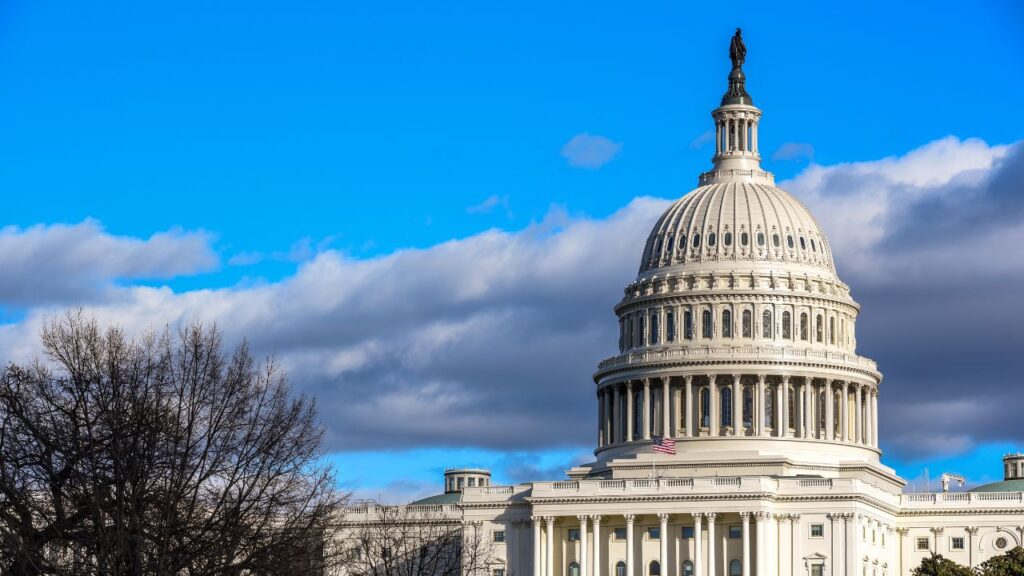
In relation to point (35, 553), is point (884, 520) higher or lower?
higher

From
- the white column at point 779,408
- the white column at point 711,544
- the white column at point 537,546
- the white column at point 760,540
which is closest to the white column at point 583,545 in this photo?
the white column at point 537,546

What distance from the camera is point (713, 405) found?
199m

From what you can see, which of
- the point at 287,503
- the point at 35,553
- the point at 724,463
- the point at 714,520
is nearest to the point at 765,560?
the point at 714,520

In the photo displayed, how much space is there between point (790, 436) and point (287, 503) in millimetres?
113343

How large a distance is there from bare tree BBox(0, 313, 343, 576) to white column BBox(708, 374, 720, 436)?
107m

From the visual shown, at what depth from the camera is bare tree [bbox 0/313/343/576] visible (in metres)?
80.0

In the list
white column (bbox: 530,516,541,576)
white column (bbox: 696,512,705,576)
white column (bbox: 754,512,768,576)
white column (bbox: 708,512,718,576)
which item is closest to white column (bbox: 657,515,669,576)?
white column (bbox: 696,512,705,576)

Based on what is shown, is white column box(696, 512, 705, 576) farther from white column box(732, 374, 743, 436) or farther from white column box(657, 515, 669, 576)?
white column box(732, 374, 743, 436)

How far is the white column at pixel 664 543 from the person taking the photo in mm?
179125

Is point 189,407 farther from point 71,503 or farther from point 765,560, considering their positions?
point 765,560

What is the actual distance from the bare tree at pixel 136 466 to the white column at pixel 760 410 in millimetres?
106604

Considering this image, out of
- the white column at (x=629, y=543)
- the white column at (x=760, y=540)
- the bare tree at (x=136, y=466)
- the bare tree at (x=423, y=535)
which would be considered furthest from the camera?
the bare tree at (x=423, y=535)

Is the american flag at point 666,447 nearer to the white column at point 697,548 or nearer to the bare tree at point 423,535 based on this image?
the white column at point 697,548

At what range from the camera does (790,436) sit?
7790 inches
